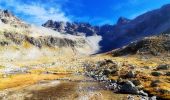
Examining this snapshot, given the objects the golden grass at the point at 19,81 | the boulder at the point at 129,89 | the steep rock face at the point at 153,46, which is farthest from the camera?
the steep rock face at the point at 153,46

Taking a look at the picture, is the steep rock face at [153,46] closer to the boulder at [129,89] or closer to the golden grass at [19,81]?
the golden grass at [19,81]

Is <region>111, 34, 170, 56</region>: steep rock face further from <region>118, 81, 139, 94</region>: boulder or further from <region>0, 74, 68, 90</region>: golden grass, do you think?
<region>118, 81, 139, 94</region>: boulder

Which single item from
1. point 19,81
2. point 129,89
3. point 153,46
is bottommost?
point 129,89

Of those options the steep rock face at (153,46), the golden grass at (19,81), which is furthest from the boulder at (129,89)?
the steep rock face at (153,46)

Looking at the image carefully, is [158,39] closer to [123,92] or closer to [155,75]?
[155,75]

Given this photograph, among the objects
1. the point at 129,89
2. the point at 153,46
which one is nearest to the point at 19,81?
the point at 129,89

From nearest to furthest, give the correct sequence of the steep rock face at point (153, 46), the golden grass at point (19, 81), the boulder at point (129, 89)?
the boulder at point (129, 89), the golden grass at point (19, 81), the steep rock face at point (153, 46)

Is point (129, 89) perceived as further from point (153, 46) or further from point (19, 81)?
point (153, 46)

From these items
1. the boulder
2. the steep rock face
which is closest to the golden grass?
the boulder

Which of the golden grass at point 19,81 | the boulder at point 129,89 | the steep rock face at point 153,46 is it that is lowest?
the boulder at point 129,89

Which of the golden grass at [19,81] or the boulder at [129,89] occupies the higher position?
the golden grass at [19,81]

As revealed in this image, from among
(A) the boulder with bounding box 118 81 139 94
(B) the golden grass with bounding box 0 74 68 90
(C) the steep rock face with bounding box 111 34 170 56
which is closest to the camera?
(A) the boulder with bounding box 118 81 139 94

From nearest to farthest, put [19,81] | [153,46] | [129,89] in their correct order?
[129,89] → [19,81] → [153,46]

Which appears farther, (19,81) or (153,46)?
(153,46)
